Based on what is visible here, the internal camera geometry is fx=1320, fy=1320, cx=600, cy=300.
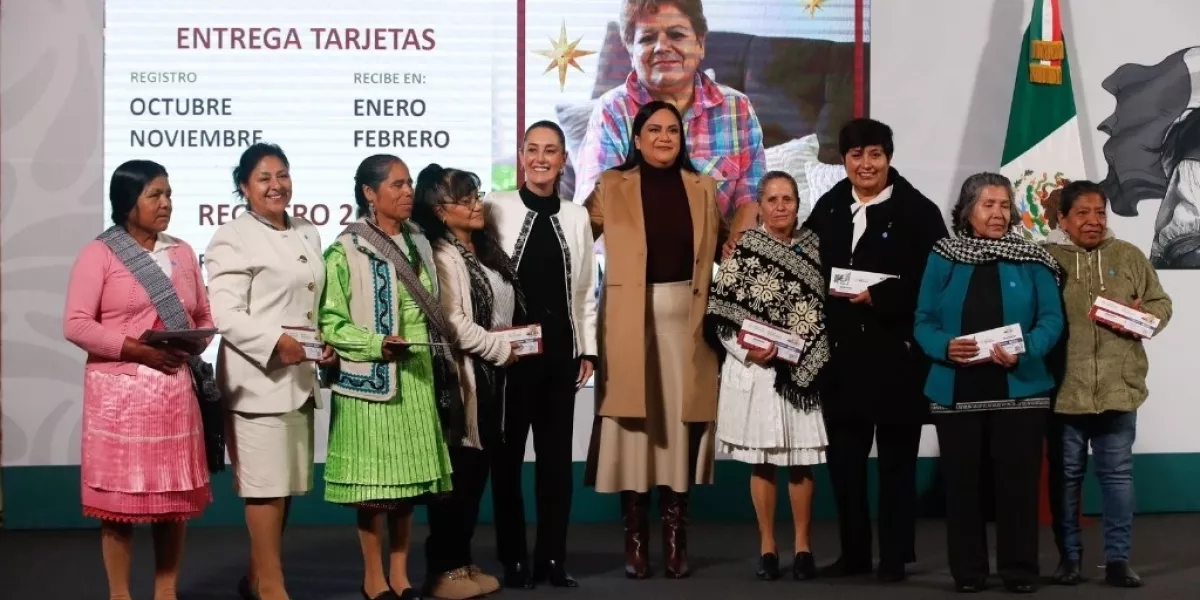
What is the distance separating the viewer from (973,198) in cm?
436

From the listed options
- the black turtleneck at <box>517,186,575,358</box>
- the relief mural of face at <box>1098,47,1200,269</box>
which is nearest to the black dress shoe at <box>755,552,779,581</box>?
the black turtleneck at <box>517,186,575,358</box>

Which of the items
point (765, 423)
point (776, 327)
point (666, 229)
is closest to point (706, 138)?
point (666, 229)

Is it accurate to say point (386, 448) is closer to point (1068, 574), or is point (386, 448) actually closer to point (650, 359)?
point (650, 359)

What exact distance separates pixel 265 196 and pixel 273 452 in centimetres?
76

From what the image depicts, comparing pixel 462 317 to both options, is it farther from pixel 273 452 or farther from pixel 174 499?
pixel 174 499

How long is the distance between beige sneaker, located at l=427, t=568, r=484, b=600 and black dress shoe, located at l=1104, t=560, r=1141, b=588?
A: 2143 millimetres

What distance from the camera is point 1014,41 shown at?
6.30 metres

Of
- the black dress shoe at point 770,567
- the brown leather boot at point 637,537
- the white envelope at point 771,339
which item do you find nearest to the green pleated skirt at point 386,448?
the brown leather boot at point 637,537

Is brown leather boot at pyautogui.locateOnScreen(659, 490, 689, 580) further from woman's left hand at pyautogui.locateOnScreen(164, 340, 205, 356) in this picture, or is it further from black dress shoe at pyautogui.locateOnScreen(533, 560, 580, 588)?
woman's left hand at pyautogui.locateOnScreen(164, 340, 205, 356)

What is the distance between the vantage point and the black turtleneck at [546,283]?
4.39 m

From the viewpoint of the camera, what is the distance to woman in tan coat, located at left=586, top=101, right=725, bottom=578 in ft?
14.8

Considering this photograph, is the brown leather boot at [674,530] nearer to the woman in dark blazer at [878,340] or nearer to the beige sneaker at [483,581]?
the woman in dark blazer at [878,340]

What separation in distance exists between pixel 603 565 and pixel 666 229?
4.40 feet

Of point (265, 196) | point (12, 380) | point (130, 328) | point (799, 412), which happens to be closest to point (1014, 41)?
point (799, 412)
